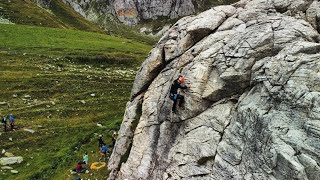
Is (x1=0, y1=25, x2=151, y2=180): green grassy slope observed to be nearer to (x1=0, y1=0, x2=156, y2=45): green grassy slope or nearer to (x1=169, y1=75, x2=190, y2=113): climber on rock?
(x1=169, y1=75, x2=190, y2=113): climber on rock

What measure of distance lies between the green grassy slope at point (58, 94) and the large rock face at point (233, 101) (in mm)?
11484

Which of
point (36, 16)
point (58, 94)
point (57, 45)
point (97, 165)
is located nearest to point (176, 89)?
point (97, 165)

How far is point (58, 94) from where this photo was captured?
233 ft

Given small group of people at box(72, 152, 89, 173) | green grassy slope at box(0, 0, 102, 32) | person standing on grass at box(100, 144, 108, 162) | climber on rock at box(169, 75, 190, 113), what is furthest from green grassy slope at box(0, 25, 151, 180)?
green grassy slope at box(0, 0, 102, 32)

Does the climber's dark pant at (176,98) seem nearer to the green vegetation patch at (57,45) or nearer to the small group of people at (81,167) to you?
the small group of people at (81,167)

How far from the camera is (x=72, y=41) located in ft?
370

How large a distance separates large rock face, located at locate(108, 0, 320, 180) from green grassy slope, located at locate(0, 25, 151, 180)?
11.5m

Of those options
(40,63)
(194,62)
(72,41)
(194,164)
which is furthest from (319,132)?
(72,41)

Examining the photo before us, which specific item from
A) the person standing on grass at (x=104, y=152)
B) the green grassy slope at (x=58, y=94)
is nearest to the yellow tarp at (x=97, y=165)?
the person standing on grass at (x=104, y=152)

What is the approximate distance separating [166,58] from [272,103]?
52.2 feet

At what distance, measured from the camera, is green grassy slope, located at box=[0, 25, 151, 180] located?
160 feet

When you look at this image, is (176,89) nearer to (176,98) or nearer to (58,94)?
(176,98)

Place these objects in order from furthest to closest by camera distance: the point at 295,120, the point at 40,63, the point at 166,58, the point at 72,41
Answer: the point at 72,41
the point at 40,63
the point at 166,58
the point at 295,120

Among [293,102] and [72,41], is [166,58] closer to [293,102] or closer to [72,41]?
[293,102]
